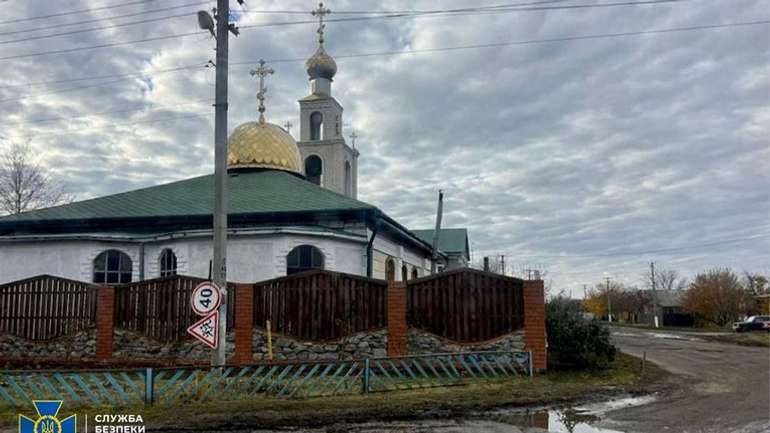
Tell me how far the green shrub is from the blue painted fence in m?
1.71

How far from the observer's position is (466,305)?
13797 millimetres

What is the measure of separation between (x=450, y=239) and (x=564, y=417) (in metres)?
31.0

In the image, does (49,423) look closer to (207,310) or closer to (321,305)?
(207,310)

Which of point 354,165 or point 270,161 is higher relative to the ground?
point 354,165

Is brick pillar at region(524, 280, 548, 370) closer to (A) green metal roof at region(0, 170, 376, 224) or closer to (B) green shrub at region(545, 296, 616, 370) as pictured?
(B) green shrub at region(545, 296, 616, 370)

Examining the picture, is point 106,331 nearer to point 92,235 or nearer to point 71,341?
point 71,341

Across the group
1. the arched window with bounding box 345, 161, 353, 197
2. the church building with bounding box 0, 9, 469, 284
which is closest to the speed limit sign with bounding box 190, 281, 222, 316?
the church building with bounding box 0, 9, 469, 284

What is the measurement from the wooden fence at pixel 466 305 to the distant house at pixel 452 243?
939 inches

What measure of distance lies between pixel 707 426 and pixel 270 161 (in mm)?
18155

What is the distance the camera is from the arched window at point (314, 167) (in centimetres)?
3681

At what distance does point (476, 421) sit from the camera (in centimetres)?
887

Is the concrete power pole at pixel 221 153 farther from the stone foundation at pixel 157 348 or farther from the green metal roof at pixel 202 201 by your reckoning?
the green metal roof at pixel 202 201

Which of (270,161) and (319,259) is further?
(270,161)

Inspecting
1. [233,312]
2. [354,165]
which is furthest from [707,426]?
[354,165]
